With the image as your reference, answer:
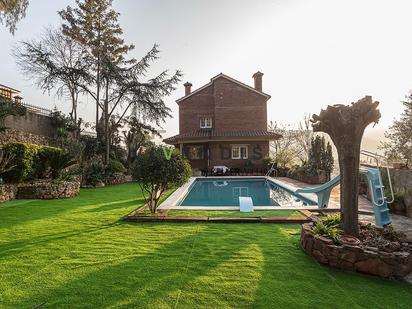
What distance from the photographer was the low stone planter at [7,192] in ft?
34.7

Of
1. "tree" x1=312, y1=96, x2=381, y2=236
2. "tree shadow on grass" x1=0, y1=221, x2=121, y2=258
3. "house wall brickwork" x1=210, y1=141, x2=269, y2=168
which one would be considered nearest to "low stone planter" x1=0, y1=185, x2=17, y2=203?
"tree shadow on grass" x1=0, y1=221, x2=121, y2=258

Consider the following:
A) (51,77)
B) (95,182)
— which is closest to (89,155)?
(95,182)

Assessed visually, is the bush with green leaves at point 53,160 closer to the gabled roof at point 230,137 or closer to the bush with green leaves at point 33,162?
the bush with green leaves at point 33,162

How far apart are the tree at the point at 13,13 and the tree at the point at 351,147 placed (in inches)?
448

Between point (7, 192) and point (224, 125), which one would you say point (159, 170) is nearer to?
point (7, 192)

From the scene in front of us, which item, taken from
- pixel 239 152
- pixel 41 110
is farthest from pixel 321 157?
pixel 41 110

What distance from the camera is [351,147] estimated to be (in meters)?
4.61

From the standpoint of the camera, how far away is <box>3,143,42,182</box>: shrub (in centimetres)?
1140

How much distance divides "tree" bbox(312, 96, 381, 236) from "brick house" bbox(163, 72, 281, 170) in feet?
64.6

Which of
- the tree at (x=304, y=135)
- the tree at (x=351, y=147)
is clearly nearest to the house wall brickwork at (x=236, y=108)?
the tree at (x=304, y=135)

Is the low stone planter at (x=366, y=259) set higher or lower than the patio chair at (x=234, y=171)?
lower

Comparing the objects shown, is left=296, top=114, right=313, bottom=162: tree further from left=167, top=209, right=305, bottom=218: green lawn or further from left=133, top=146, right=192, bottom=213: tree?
left=133, top=146, right=192, bottom=213: tree

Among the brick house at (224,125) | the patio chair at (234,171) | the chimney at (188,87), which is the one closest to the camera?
the patio chair at (234,171)

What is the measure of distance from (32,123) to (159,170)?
19.0 metres
